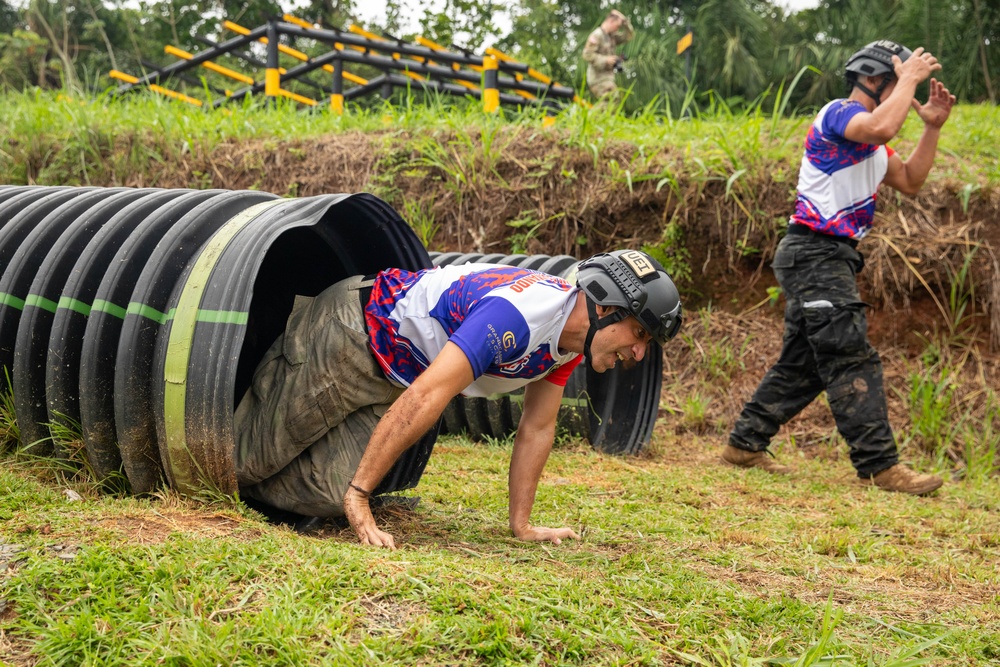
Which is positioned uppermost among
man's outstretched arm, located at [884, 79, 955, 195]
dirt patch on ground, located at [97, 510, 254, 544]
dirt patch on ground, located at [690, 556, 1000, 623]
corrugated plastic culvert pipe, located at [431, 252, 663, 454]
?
man's outstretched arm, located at [884, 79, 955, 195]

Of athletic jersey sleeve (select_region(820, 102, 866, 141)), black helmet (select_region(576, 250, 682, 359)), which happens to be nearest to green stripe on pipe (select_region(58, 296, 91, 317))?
black helmet (select_region(576, 250, 682, 359))

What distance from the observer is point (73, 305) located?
11.6ft

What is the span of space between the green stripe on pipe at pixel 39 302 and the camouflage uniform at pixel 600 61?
8248 mm

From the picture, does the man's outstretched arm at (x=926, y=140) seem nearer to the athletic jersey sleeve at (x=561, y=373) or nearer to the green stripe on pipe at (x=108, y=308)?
the athletic jersey sleeve at (x=561, y=373)

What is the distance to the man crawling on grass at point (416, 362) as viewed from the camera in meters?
3.12

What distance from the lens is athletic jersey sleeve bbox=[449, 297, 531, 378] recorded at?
3055mm

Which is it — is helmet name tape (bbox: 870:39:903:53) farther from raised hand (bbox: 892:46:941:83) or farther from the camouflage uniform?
the camouflage uniform

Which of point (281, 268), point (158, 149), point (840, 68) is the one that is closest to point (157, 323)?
point (281, 268)

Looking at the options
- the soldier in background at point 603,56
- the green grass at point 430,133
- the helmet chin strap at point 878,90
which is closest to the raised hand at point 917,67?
the helmet chin strap at point 878,90

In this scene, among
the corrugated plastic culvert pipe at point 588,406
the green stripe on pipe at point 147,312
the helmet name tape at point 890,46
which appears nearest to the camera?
the green stripe on pipe at point 147,312

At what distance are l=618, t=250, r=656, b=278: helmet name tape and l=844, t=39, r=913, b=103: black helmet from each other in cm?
263

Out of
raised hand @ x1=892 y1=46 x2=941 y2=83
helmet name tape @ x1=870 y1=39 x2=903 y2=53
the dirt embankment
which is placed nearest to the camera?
raised hand @ x1=892 y1=46 x2=941 y2=83

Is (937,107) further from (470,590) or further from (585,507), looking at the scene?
(470,590)

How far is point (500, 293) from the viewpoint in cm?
320
